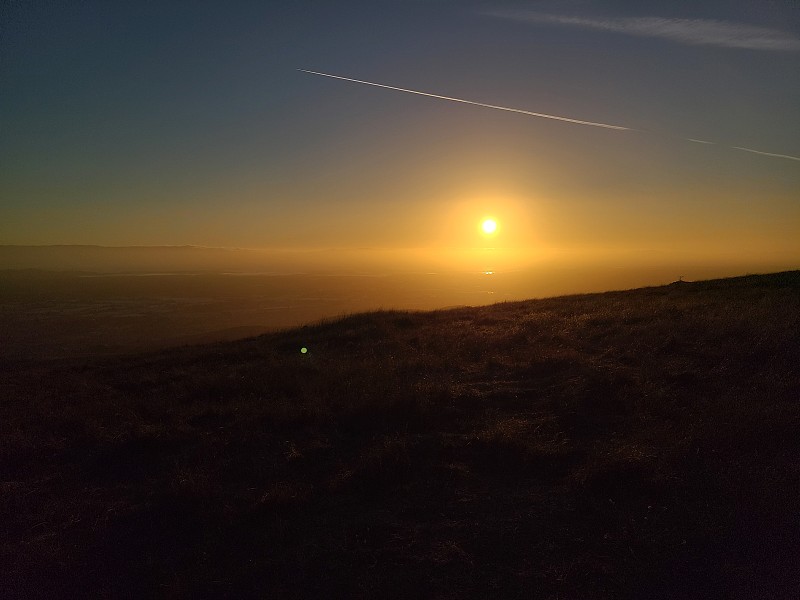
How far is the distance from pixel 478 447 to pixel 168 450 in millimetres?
4949

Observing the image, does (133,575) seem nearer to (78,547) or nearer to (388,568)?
(78,547)

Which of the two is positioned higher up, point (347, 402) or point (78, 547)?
point (347, 402)

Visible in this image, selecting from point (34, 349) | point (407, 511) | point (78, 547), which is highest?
point (407, 511)

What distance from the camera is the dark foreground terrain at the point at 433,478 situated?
4305 millimetres

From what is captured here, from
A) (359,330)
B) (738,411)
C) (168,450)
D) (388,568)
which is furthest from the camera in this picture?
(359,330)

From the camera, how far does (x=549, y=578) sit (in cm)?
412

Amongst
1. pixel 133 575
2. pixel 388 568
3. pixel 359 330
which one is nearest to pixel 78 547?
pixel 133 575

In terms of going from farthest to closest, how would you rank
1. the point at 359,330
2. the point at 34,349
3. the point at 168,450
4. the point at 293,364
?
the point at 34,349
the point at 359,330
the point at 293,364
the point at 168,450

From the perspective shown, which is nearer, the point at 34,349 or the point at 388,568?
the point at 388,568

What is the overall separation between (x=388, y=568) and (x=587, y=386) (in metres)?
5.75

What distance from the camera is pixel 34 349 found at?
48125 mm

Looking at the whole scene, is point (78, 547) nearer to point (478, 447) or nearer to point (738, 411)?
point (478, 447)

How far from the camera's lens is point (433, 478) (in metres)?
6.16

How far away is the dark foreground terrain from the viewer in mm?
4305
